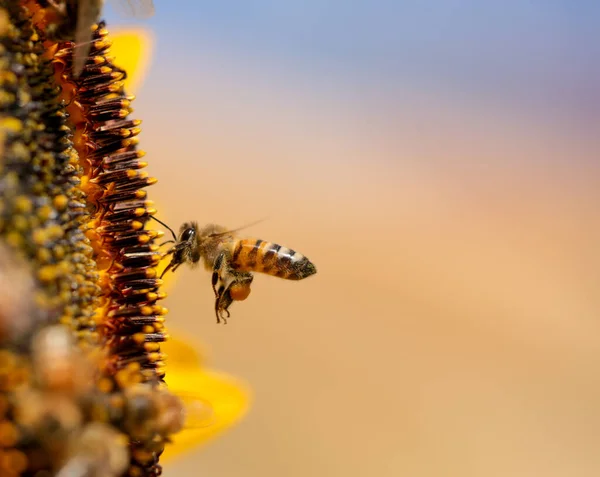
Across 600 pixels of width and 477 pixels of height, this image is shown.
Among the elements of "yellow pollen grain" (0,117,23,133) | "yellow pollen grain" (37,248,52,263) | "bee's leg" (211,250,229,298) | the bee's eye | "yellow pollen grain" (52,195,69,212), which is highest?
the bee's eye

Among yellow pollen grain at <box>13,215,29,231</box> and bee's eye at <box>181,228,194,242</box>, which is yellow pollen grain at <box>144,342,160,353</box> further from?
bee's eye at <box>181,228,194,242</box>

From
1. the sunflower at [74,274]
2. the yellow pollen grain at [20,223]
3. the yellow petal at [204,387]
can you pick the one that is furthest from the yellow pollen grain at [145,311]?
the yellow petal at [204,387]

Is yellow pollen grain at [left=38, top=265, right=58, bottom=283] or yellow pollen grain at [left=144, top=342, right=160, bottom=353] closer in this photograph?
yellow pollen grain at [left=38, top=265, right=58, bottom=283]

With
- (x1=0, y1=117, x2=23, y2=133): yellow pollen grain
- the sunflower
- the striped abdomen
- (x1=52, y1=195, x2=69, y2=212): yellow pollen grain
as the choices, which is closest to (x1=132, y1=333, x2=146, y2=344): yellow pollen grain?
the sunflower

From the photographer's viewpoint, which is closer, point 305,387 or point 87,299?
point 87,299

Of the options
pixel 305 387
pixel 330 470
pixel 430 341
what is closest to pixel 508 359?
pixel 430 341

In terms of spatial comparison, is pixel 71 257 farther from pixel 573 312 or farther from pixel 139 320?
pixel 573 312
